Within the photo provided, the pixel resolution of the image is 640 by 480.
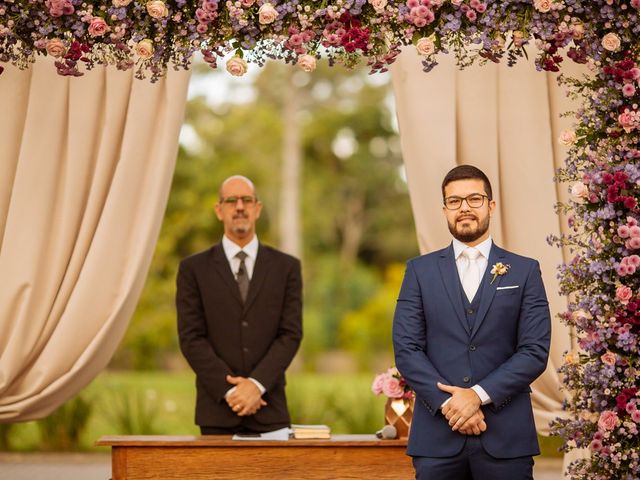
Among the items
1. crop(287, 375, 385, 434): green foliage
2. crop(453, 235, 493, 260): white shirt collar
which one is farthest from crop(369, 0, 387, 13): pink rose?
crop(287, 375, 385, 434): green foliage

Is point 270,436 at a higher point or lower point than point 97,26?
lower

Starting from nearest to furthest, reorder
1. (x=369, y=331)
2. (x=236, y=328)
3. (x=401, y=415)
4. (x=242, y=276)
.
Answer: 1. (x=401, y=415)
2. (x=236, y=328)
3. (x=242, y=276)
4. (x=369, y=331)

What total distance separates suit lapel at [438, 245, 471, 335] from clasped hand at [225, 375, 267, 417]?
1.25 m

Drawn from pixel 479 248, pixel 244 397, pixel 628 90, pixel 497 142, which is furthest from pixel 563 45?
pixel 244 397

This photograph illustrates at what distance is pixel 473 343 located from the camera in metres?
3.40

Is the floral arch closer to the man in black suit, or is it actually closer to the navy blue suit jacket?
the navy blue suit jacket

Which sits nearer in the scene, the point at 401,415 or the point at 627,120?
the point at 627,120

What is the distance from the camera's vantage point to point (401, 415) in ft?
14.1

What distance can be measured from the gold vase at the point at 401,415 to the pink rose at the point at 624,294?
109 centimetres

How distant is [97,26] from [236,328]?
59.7 inches

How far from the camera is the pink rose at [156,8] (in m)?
3.80

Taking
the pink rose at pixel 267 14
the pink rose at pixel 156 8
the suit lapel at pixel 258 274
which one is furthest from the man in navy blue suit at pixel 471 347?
the pink rose at pixel 156 8

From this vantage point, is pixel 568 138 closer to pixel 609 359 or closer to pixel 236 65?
pixel 609 359

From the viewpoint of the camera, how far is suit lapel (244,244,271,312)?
4559 mm
